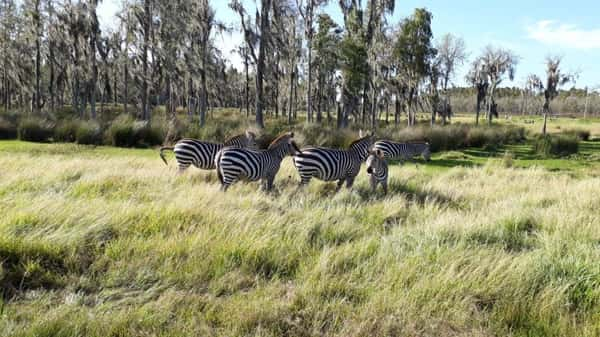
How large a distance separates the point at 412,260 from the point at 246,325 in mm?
1794

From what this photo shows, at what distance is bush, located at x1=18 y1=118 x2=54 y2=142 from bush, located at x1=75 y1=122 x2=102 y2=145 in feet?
4.58

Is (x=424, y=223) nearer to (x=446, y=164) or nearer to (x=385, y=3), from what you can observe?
(x=446, y=164)

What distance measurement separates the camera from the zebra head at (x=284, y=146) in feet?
26.7

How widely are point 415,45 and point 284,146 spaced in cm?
2692

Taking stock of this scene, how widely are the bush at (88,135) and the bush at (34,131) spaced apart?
140cm

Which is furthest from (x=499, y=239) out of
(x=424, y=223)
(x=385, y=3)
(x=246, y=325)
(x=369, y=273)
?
(x=385, y=3)

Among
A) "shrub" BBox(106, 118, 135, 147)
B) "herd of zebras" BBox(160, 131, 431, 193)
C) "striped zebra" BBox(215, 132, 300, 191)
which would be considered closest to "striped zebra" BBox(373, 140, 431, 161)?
"herd of zebras" BBox(160, 131, 431, 193)

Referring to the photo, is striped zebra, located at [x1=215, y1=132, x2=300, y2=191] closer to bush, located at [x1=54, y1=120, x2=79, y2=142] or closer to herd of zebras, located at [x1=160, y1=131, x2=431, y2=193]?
herd of zebras, located at [x1=160, y1=131, x2=431, y2=193]

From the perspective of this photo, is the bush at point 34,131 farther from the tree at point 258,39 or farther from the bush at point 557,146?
the bush at point 557,146

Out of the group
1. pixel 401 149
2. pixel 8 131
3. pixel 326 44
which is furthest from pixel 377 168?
pixel 326 44

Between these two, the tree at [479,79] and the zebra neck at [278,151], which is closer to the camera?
the zebra neck at [278,151]

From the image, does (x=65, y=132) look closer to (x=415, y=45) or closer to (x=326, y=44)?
(x=326, y=44)

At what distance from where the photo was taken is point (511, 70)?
139 feet

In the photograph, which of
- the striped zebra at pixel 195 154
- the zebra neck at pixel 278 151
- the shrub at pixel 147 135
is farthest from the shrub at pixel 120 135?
the zebra neck at pixel 278 151
